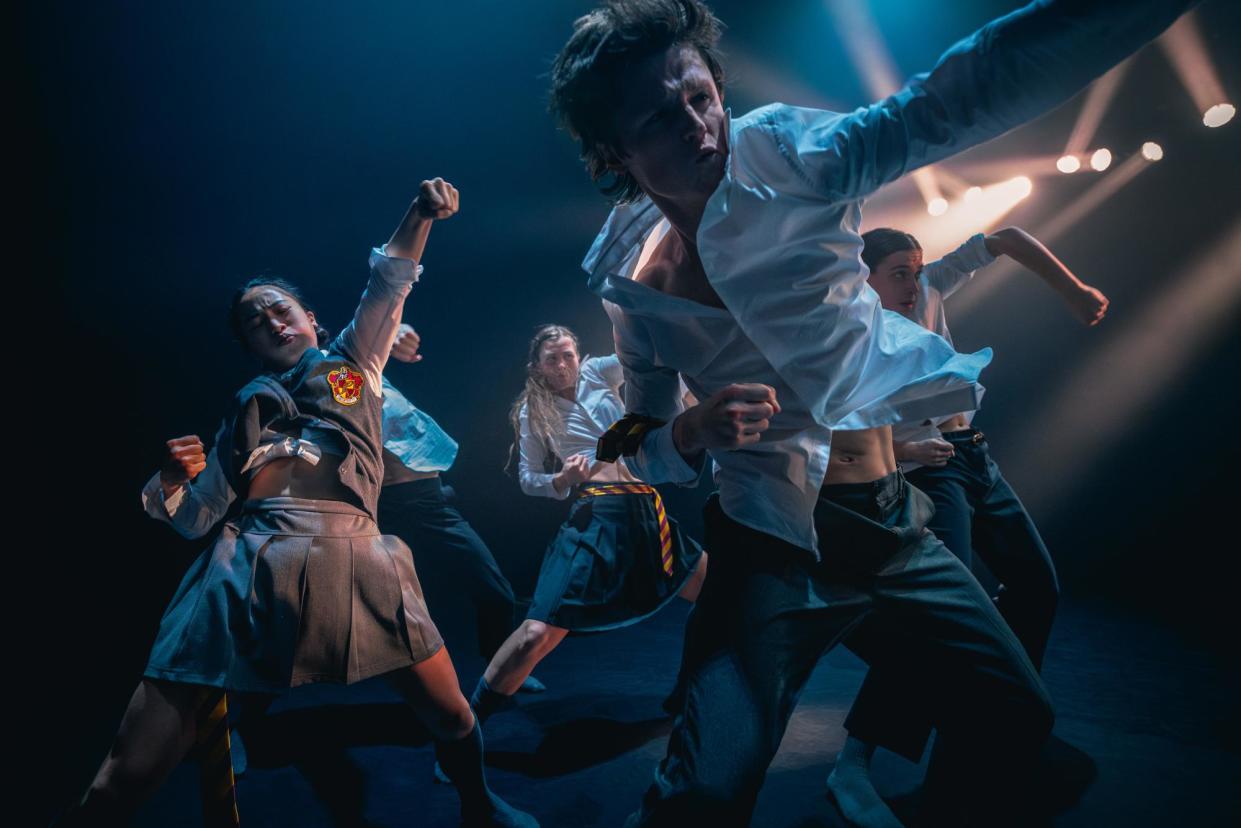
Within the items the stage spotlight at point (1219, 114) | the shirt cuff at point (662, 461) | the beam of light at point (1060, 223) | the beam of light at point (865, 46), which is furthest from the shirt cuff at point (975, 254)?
the beam of light at point (1060, 223)

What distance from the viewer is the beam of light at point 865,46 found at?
16.2 feet

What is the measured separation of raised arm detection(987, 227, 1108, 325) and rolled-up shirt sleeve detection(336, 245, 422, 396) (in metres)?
2.03

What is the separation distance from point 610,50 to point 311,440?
1368 mm

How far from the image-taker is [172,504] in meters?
2.02

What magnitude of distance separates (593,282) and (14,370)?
4.57 m

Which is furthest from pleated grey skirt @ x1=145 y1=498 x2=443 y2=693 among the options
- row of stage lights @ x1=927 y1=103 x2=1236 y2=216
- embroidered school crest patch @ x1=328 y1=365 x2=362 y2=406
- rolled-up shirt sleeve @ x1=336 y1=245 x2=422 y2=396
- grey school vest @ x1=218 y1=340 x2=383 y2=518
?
row of stage lights @ x1=927 y1=103 x2=1236 y2=216

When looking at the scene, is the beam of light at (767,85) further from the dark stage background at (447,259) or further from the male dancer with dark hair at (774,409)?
the male dancer with dark hair at (774,409)

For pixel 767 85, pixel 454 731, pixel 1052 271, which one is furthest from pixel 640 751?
pixel 767 85

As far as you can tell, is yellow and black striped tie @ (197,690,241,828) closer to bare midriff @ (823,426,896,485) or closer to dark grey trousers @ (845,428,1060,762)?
→ bare midriff @ (823,426,896,485)

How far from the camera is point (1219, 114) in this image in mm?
4844

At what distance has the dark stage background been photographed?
411 centimetres

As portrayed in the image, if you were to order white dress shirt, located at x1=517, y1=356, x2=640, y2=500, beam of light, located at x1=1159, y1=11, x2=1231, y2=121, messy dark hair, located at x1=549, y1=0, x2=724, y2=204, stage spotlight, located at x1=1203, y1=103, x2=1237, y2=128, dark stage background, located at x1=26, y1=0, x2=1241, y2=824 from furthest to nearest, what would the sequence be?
stage spotlight, located at x1=1203, y1=103, x2=1237, y2=128
beam of light, located at x1=1159, y1=11, x2=1231, y2=121
dark stage background, located at x1=26, y1=0, x2=1241, y2=824
white dress shirt, located at x1=517, y1=356, x2=640, y2=500
messy dark hair, located at x1=549, y1=0, x2=724, y2=204

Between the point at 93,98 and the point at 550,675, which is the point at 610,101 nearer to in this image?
the point at 550,675

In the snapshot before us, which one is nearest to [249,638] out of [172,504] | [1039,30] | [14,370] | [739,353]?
[172,504]
